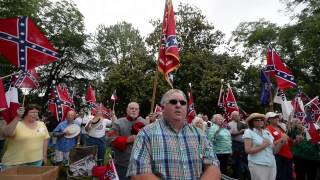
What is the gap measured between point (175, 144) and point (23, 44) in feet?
15.3

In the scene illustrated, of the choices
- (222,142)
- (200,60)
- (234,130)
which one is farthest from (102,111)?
(200,60)

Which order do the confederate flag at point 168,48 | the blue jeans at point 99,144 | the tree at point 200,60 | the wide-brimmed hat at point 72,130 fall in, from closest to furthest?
1. the confederate flag at point 168,48
2. the wide-brimmed hat at point 72,130
3. the blue jeans at point 99,144
4. the tree at point 200,60

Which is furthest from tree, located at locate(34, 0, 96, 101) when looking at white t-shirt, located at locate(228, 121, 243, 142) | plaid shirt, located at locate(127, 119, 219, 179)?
plaid shirt, located at locate(127, 119, 219, 179)

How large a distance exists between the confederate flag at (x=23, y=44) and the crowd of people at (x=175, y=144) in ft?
3.40

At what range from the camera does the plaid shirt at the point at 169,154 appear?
10.7ft

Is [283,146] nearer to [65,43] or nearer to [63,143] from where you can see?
[63,143]

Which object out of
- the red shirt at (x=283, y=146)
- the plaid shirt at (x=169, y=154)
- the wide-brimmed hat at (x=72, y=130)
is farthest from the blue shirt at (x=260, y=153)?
the wide-brimmed hat at (x=72, y=130)

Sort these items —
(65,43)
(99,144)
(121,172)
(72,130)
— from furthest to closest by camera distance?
(65,43) → (99,144) → (72,130) → (121,172)

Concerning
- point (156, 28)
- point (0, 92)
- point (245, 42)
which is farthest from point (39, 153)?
point (245, 42)

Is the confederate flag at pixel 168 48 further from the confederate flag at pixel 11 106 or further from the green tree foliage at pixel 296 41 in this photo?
the green tree foliage at pixel 296 41

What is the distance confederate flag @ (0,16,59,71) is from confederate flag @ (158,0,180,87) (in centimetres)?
201

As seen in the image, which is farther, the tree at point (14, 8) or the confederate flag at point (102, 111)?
the tree at point (14, 8)

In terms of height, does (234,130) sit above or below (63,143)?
above

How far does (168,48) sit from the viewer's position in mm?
7629
